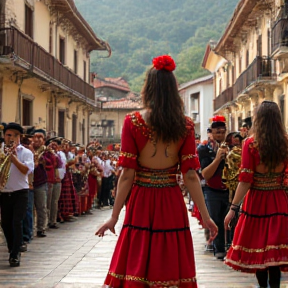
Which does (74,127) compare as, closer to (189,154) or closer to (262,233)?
(262,233)

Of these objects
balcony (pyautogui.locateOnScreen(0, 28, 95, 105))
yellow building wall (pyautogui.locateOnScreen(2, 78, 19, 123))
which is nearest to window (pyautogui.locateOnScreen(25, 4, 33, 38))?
balcony (pyautogui.locateOnScreen(0, 28, 95, 105))

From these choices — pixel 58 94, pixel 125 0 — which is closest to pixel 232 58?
pixel 58 94

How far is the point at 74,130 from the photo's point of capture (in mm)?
32031

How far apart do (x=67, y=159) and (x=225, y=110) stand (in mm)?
23448

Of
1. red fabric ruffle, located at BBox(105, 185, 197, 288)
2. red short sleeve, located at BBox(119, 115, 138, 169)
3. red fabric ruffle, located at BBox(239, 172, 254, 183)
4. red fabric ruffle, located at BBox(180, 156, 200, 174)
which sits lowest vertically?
red fabric ruffle, located at BBox(105, 185, 197, 288)

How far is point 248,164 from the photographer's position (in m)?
6.11

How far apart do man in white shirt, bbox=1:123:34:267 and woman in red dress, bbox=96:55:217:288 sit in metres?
3.86

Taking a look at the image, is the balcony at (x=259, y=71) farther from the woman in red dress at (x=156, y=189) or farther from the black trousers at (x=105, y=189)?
the woman in red dress at (x=156, y=189)

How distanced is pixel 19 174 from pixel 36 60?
12.7 m

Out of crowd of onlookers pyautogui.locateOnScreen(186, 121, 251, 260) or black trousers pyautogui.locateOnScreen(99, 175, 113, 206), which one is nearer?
crowd of onlookers pyautogui.locateOnScreen(186, 121, 251, 260)

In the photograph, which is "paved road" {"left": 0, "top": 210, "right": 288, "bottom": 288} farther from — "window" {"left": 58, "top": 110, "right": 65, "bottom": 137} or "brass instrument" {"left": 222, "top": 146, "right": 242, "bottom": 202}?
"window" {"left": 58, "top": 110, "right": 65, "bottom": 137}

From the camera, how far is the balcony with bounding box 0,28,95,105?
1791 centimetres

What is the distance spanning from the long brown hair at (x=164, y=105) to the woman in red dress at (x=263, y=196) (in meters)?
1.47

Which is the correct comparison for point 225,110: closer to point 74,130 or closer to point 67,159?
point 74,130
